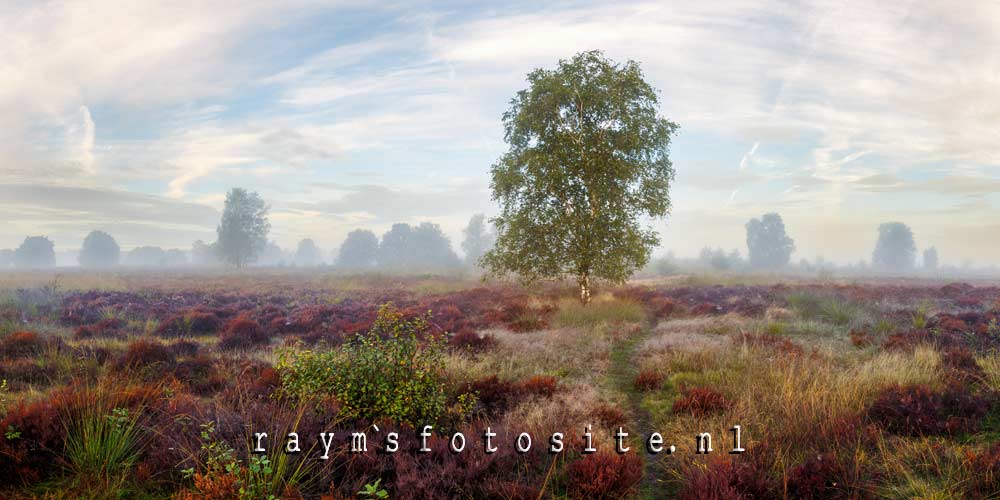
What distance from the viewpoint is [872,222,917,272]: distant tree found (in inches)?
4294

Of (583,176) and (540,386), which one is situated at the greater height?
(583,176)

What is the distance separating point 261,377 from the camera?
8.52 m

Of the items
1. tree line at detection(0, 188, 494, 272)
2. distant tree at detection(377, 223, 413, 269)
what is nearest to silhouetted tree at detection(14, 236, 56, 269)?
tree line at detection(0, 188, 494, 272)

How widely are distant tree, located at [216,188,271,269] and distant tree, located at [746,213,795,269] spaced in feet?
318

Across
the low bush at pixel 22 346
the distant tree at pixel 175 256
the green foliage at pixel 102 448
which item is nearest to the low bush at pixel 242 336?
the low bush at pixel 22 346

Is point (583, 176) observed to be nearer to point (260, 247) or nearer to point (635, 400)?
point (635, 400)

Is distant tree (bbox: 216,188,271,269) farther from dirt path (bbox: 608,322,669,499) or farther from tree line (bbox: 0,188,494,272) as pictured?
dirt path (bbox: 608,322,669,499)

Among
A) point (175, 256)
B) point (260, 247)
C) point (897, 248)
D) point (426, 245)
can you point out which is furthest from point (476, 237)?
point (175, 256)

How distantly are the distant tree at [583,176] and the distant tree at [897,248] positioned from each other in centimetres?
11996

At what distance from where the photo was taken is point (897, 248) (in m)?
110

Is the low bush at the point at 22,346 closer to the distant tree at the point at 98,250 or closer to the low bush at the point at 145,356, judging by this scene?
the low bush at the point at 145,356

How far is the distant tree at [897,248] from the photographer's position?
4294 inches

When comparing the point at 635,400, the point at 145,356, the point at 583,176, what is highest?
the point at 583,176

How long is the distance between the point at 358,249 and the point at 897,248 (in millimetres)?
124864
